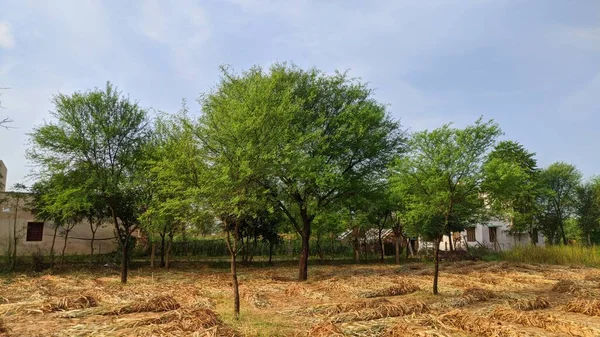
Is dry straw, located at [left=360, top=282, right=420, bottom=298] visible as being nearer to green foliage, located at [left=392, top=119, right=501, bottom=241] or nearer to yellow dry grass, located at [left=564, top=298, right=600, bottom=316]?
green foliage, located at [left=392, top=119, right=501, bottom=241]

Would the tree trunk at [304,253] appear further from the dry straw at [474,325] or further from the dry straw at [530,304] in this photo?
the dry straw at [474,325]

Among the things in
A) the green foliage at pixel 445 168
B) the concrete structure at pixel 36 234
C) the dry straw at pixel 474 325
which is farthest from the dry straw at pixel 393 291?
the concrete structure at pixel 36 234

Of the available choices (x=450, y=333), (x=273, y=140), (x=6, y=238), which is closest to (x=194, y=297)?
(x=273, y=140)

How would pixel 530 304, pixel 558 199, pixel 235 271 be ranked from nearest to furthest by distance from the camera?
pixel 235 271 → pixel 530 304 → pixel 558 199

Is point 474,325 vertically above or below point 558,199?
below

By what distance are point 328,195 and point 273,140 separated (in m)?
7.60

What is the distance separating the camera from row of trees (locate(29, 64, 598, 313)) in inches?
384

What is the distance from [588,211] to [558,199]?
9.54 feet

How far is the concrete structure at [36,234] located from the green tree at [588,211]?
1593 inches

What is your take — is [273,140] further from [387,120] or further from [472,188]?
[387,120]

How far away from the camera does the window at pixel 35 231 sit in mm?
25594

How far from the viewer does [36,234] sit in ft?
84.3

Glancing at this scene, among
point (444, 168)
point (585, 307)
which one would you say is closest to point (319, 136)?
point (444, 168)

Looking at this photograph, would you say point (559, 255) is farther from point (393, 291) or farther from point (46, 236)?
point (46, 236)
